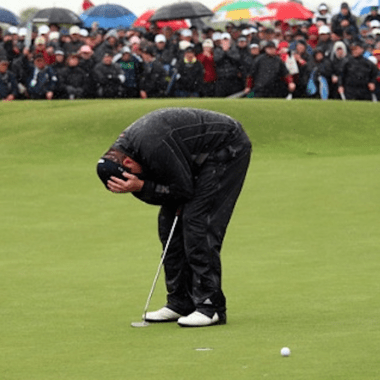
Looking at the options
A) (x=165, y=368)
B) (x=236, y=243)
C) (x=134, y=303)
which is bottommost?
(x=236, y=243)

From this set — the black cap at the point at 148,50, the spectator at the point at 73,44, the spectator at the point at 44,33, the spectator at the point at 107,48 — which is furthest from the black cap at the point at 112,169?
the spectator at the point at 44,33

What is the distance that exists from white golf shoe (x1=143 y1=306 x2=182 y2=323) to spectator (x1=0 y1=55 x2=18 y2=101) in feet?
63.2

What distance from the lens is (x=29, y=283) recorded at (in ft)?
34.6

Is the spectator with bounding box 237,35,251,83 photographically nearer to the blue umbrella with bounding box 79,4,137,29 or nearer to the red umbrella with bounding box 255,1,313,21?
the red umbrella with bounding box 255,1,313,21

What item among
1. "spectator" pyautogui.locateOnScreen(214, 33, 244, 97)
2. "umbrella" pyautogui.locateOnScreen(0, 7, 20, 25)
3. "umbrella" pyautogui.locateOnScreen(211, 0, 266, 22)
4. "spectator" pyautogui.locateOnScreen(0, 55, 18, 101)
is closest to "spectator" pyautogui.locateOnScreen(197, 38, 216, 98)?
"spectator" pyautogui.locateOnScreen(214, 33, 244, 97)

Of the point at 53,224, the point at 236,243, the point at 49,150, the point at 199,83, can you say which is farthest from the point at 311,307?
the point at 199,83

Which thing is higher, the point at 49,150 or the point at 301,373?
the point at 301,373

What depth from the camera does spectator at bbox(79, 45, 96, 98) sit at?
2772cm

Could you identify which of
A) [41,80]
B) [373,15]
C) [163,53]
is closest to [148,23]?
[373,15]

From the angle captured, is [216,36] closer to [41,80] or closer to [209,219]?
[41,80]

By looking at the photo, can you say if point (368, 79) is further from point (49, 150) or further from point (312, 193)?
point (312, 193)

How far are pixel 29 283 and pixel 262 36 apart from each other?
2187cm

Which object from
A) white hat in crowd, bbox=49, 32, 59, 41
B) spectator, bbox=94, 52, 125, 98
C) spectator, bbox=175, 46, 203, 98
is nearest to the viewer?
spectator, bbox=175, 46, 203, 98

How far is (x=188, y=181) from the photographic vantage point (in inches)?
309
